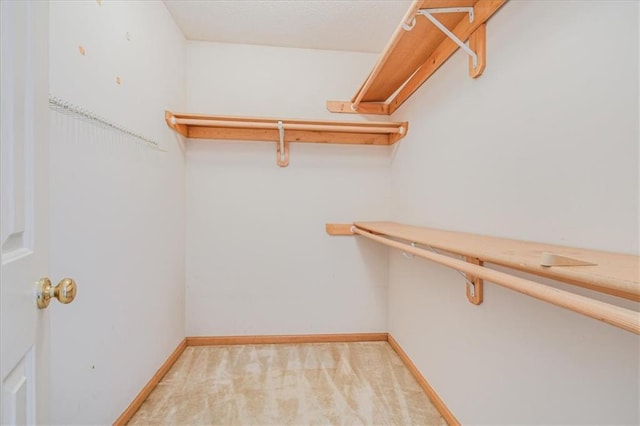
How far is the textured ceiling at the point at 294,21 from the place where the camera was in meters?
1.77

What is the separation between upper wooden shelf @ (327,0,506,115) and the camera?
4.00 ft

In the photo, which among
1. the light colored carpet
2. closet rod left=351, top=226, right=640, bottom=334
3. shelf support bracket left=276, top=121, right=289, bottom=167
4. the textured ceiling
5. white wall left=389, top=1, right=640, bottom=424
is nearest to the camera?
closet rod left=351, top=226, right=640, bottom=334

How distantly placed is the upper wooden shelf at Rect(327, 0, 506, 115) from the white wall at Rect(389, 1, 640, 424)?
0.07 m

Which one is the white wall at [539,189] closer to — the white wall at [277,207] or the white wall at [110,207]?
the white wall at [277,207]

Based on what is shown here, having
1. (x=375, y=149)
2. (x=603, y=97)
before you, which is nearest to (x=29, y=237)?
(x=603, y=97)

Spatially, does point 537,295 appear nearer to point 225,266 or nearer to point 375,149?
point 375,149

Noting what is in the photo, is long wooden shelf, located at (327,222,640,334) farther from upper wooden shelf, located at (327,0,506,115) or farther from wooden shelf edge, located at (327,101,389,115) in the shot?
wooden shelf edge, located at (327,101,389,115)

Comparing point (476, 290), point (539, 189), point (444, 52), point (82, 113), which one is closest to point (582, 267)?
point (539, 189)

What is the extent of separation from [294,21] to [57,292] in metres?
1.99

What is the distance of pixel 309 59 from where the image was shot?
229cm

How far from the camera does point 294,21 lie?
1.93m

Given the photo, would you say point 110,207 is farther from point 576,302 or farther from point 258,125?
point 576,302

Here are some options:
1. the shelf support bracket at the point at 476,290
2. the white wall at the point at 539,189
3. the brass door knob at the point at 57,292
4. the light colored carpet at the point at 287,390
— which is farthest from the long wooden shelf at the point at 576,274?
the light colored carpet at the point at 287,390

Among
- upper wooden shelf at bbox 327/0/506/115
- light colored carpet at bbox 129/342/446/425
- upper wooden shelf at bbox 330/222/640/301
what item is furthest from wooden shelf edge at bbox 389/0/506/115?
light colored carpet at bbox 129/342/446/425
